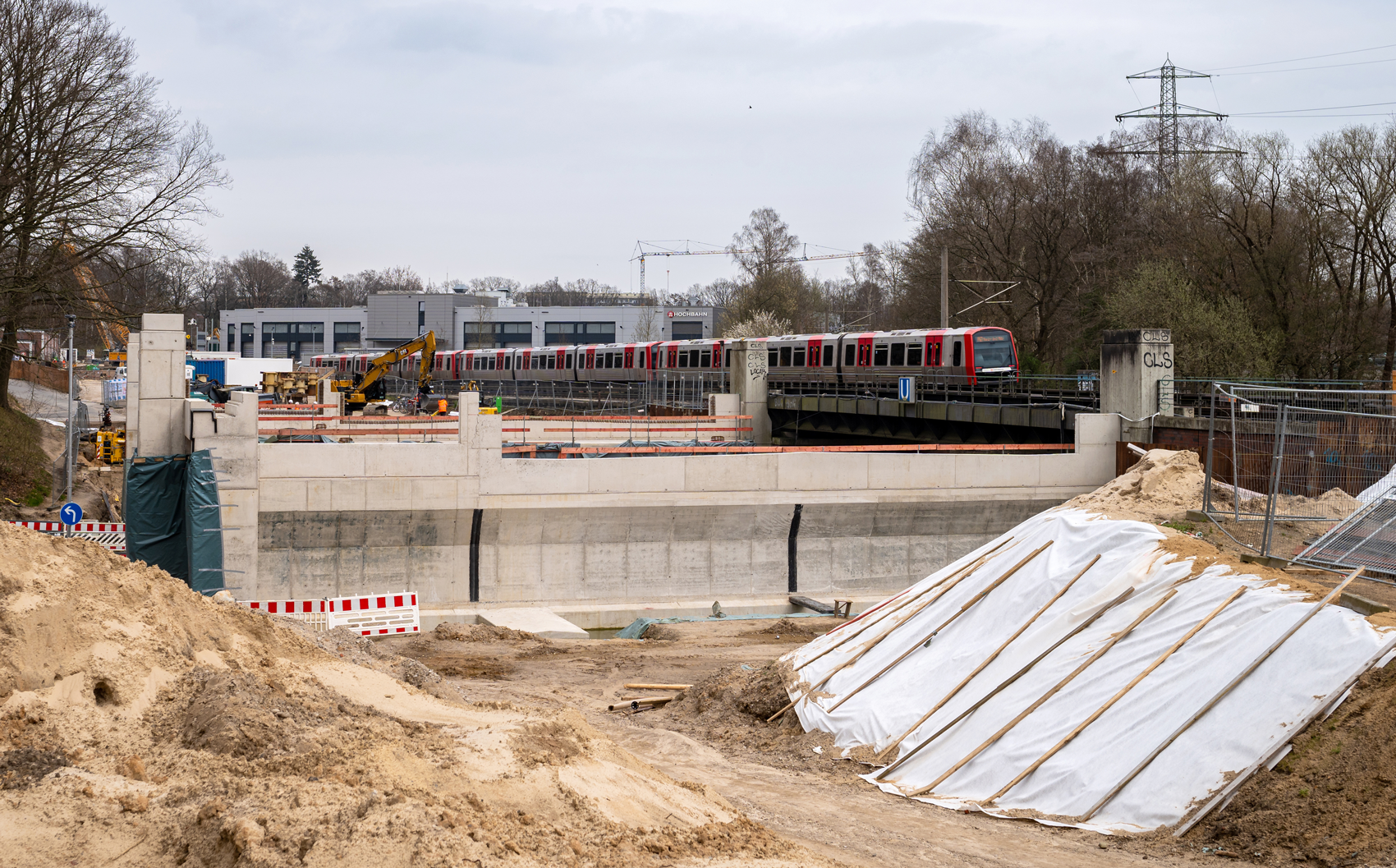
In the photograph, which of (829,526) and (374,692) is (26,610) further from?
(829,526)

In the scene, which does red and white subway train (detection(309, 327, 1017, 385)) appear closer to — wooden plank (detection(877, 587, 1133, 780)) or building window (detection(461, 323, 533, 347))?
wooden plank (detection(877, 587, 1133, 780))

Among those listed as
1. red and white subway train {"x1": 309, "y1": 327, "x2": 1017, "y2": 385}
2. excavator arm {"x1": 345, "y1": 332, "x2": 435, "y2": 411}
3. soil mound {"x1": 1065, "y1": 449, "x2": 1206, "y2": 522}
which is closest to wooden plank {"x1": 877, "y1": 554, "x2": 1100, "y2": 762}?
soil mound {"x1": 1065, "y1": 449, "x2": 1206, "y2": 522}

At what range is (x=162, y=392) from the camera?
23.1 meters

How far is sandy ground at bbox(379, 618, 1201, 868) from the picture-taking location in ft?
29.4

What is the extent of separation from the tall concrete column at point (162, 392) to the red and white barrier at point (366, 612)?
16.0 feet

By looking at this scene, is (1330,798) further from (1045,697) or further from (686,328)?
(686,328)

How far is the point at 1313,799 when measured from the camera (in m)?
8.25

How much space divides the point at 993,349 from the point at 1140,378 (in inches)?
414

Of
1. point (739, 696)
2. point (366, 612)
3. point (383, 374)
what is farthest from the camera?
point (383, 374)

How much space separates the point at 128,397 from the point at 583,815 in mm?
19018

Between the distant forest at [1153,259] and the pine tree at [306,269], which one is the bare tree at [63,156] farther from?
the pine tree at [306,269]

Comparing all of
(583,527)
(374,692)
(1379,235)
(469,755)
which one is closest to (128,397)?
(583,527)

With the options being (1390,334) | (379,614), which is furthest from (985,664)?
Result: (1390,334)

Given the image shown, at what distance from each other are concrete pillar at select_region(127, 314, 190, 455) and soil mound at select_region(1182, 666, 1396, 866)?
834 inches
